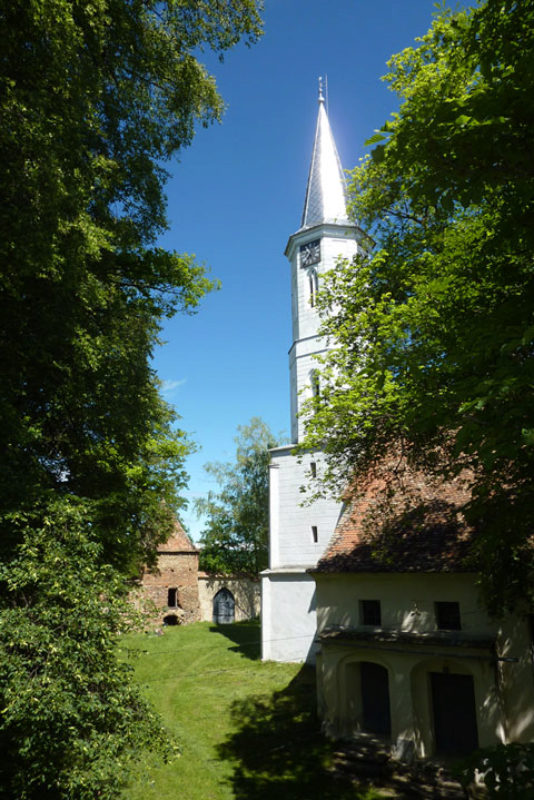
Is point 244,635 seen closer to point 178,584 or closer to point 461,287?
point 178,584

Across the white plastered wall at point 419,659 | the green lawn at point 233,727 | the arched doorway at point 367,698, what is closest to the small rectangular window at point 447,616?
the white plastered wall at point 419,659

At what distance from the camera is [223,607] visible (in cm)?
3781

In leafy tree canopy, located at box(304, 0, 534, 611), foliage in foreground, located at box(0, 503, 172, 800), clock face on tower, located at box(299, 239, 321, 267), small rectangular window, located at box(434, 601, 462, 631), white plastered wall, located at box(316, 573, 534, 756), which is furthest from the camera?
clock face on tower, located at box(299, 239, 321, 267)

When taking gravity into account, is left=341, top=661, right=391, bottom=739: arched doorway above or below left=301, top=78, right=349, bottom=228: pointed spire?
below

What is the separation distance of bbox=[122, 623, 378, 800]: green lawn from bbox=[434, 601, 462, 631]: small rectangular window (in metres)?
4.46

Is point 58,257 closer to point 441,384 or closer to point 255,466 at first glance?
point 441,384

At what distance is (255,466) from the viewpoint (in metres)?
37.4

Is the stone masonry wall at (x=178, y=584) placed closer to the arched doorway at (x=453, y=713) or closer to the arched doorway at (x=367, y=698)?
the arched doorway at (x=367, y=698)

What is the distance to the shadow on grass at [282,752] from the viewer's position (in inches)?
465

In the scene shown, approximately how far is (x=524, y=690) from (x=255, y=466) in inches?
1037

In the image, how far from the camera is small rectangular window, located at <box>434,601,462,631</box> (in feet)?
45.1

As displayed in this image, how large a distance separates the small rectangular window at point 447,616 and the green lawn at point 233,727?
4.46 metres

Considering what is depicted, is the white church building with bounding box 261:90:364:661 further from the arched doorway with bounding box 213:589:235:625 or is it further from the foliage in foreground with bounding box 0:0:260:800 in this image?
the arched doorway with bounding box 213:589:235:625

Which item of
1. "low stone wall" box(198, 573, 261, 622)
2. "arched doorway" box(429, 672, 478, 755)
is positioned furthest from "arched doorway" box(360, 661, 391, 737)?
"low stone wall" box(198, 573, 261, 622)
